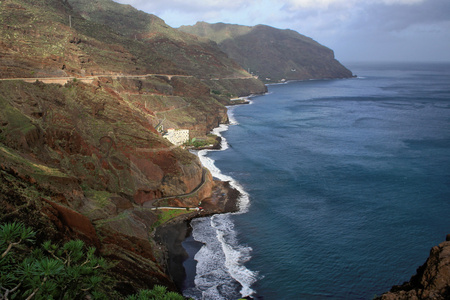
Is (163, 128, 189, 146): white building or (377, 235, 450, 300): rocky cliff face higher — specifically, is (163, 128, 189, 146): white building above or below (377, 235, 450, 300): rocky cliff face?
below

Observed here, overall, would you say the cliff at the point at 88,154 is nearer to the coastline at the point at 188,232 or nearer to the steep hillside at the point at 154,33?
the coastline at the point at 188,232

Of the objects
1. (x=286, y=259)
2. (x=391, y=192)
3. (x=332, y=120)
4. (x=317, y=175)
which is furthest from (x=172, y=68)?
(x=286, y=259)

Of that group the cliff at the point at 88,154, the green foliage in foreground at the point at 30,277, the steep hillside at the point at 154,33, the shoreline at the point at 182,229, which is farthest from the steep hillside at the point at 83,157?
the steep hillside at the point at 154,33

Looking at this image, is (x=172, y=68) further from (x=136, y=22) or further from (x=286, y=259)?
(x=286, y=259)

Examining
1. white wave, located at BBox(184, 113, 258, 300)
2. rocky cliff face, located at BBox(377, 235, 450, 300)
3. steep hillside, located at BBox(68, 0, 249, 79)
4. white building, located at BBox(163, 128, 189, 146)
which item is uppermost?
steep hillside, located at BBox(68, 0, 249, 79)

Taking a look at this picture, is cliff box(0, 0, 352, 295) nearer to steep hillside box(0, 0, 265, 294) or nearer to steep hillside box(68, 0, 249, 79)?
steep hillside box(0, 0, 265, 294)

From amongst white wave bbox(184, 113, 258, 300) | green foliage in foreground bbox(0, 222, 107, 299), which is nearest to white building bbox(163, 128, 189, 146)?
white wave bbox(184, 113, 258, 300)
